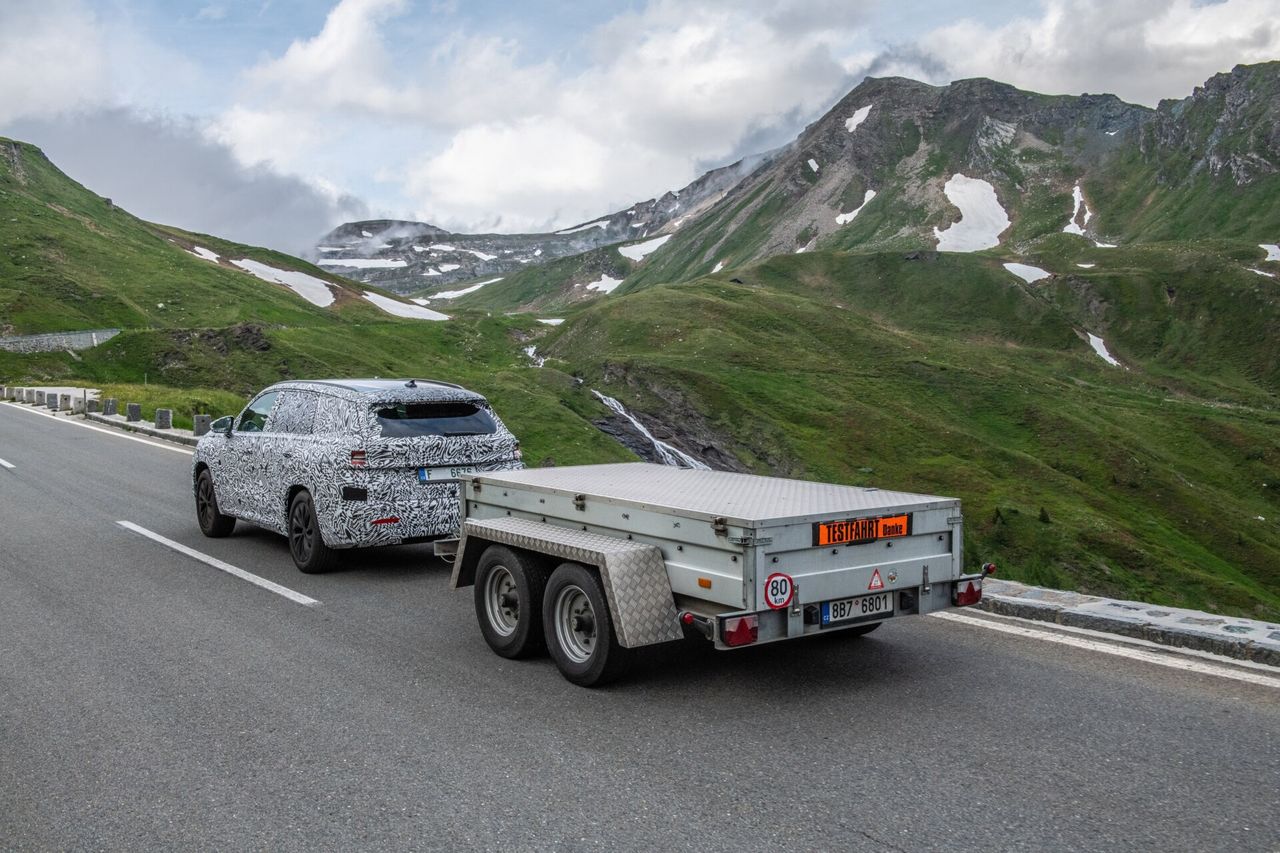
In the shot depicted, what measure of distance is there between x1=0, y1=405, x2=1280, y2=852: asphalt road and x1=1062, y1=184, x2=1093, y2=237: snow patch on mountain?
6972 inches

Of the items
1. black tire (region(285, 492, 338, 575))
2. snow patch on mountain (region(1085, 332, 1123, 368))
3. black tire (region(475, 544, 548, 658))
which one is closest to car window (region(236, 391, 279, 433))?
black tire (region(285, 492, 338, 575))

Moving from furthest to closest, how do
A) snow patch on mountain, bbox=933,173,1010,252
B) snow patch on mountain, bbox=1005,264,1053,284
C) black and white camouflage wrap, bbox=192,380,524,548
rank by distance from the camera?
snow patch on mountain, bbox=933,173,1010,252 → snow patch on mountain, bbox=1005,264,1053,284 → black and white camouflage wrap, bbox=192,380,524,548

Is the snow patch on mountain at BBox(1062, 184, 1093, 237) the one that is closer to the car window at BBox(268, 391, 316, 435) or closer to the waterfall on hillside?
the waterfall on hillside

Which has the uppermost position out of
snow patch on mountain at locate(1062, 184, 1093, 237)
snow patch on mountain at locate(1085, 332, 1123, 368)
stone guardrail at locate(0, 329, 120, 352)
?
snow patch on mountain at locate(1062, 184, 1093, 237)

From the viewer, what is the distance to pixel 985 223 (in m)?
181

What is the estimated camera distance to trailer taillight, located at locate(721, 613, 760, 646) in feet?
17.9

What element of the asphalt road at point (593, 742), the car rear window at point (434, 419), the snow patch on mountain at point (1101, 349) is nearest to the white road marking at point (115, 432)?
the car rear window at point (434, 419)

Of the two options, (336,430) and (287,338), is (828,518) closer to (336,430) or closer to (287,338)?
(336,430)

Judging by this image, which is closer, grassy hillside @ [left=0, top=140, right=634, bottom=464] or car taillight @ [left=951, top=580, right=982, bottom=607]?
car taillight @ [left=951, top=580, right=982, bottom=607]

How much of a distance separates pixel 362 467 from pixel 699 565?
485cm

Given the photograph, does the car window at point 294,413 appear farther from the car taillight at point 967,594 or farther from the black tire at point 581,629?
the car taillight at point 967,594

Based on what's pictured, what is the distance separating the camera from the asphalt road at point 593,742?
4.32 m

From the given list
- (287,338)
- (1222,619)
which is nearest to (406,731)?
(1222,619)

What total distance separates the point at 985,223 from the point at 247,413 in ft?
614
